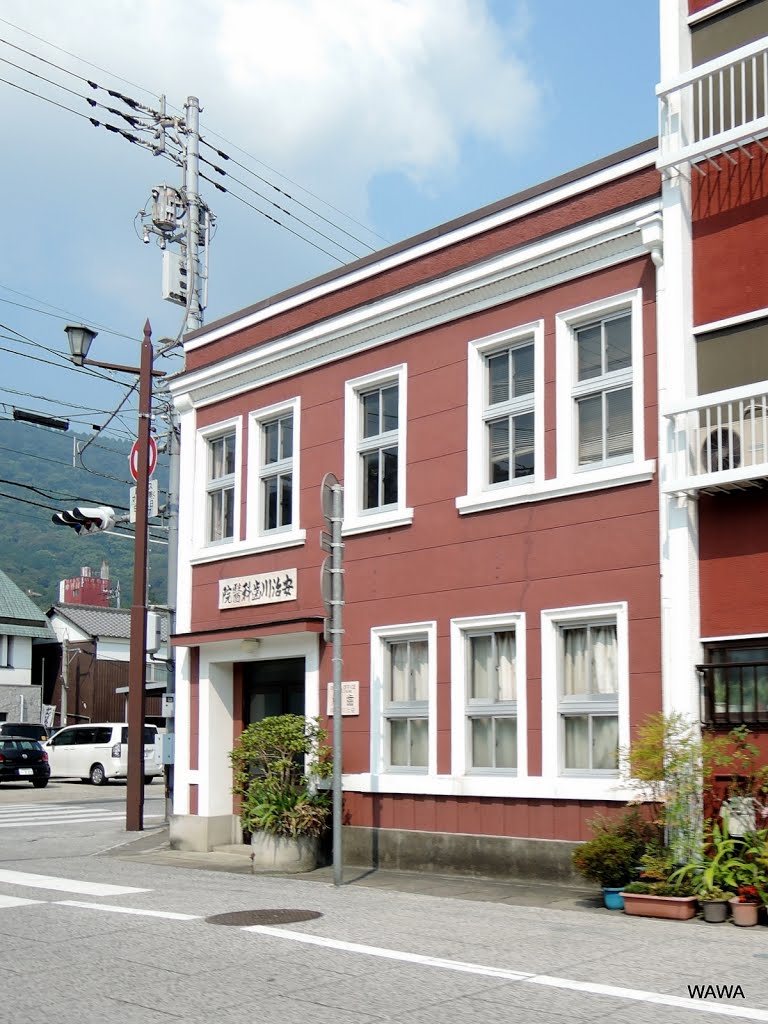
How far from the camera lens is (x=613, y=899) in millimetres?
10906

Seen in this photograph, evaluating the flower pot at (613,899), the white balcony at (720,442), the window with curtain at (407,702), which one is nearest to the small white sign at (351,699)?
the window with curtain at (407,702)

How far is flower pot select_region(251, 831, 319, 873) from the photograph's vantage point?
1429 cm

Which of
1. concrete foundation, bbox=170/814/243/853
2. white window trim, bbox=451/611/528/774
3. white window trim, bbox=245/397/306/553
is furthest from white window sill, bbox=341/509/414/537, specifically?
concrete foundation, bbox=170/814/243/853

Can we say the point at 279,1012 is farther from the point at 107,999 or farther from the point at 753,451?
the point at 753,451

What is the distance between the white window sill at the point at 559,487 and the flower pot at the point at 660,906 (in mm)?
3931

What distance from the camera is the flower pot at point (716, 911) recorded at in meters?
10.0

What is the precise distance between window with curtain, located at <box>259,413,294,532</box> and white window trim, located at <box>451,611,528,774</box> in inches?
145

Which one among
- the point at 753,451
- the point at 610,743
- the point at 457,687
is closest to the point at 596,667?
the point at 610,743

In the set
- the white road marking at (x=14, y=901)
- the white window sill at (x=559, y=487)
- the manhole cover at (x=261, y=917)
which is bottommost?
the white road marking at (x=14, y=901)

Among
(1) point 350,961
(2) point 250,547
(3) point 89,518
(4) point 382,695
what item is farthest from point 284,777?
(3) point 89,518

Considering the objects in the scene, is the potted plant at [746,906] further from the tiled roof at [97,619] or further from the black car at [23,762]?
the tiled roof at [97,619]

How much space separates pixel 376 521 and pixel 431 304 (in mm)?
2642

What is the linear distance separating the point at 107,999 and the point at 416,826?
692cm

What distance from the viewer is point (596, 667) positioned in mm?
12664
